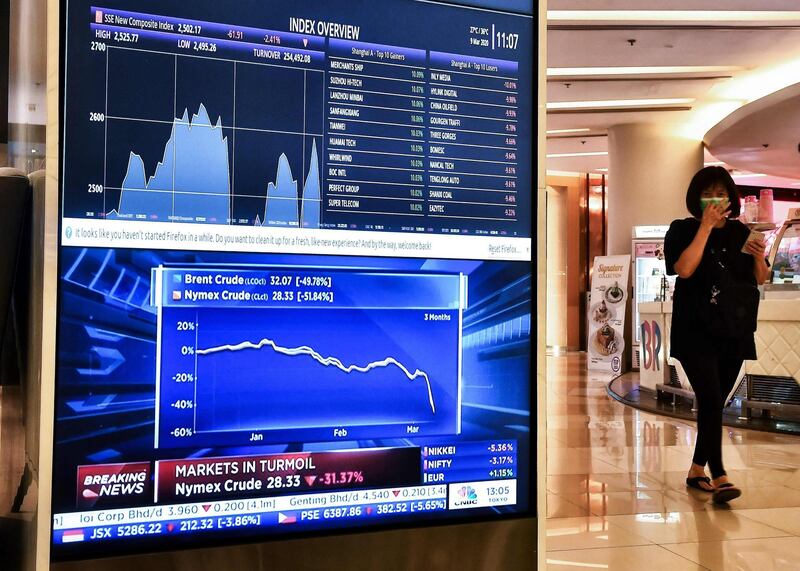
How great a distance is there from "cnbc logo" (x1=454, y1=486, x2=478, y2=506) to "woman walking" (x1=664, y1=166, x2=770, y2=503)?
2724 mm

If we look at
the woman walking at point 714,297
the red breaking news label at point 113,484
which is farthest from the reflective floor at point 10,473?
the woman walking at point 714,297

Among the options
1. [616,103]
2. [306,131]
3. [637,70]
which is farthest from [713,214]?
[616,103]

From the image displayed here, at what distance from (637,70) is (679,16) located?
178 cm

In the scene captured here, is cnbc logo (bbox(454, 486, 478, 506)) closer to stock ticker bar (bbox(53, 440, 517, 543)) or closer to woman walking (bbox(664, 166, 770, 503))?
stock ticker bar (bbox(53, 440, 517, 543))

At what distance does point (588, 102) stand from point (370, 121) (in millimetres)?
10975

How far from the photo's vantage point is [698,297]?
3.81 meters

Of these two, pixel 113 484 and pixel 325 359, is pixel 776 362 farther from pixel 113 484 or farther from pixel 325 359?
pixel 113 484

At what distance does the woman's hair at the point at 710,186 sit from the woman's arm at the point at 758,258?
0.19 metres

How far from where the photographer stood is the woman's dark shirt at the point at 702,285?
379 centimetres

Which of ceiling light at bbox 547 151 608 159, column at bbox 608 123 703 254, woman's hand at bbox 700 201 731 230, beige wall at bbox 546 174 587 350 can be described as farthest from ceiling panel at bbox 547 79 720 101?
woman's hand at bbox 700 201 731 230

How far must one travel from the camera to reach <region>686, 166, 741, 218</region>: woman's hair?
386cm

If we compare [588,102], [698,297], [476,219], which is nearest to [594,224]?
[588,102]

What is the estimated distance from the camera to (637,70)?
32.6 feet

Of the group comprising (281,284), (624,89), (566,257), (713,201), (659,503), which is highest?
(624,89)
